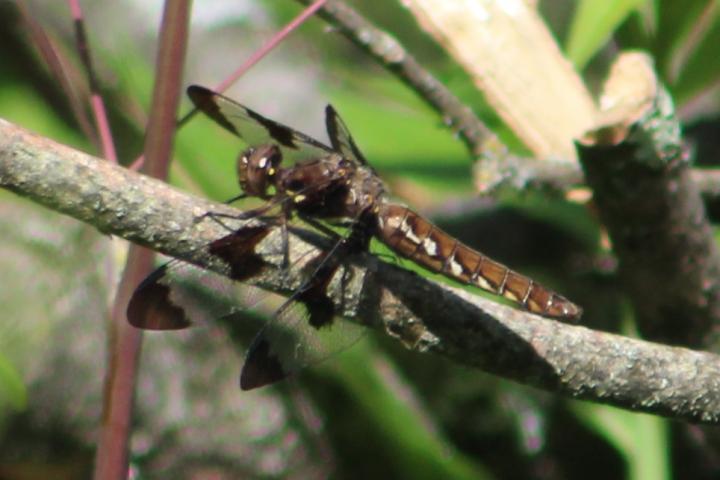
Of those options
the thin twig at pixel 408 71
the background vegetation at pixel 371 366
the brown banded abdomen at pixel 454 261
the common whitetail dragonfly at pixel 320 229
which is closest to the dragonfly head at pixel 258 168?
the common whitetail dragonfly at pixel 320 229

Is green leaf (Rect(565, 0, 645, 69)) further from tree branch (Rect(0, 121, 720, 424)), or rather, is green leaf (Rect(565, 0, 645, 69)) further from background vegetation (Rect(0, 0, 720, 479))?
tree branch (Rect(0, 121, 720, 424))

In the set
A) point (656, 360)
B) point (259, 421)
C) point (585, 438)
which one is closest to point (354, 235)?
point (656, 360)

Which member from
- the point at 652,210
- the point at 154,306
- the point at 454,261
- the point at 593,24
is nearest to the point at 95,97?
the point at 154,306

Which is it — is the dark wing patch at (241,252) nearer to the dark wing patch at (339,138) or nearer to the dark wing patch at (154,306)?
the dark wing patch at (154,306)

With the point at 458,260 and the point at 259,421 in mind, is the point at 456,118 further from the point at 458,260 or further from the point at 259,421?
the point at 259,421

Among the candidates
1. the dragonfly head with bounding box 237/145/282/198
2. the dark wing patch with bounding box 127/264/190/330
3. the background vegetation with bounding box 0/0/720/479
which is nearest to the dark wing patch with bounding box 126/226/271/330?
the dark wing patch with bounding box 127/264/190/330

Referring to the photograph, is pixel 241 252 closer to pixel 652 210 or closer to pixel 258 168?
pixel 258 168
